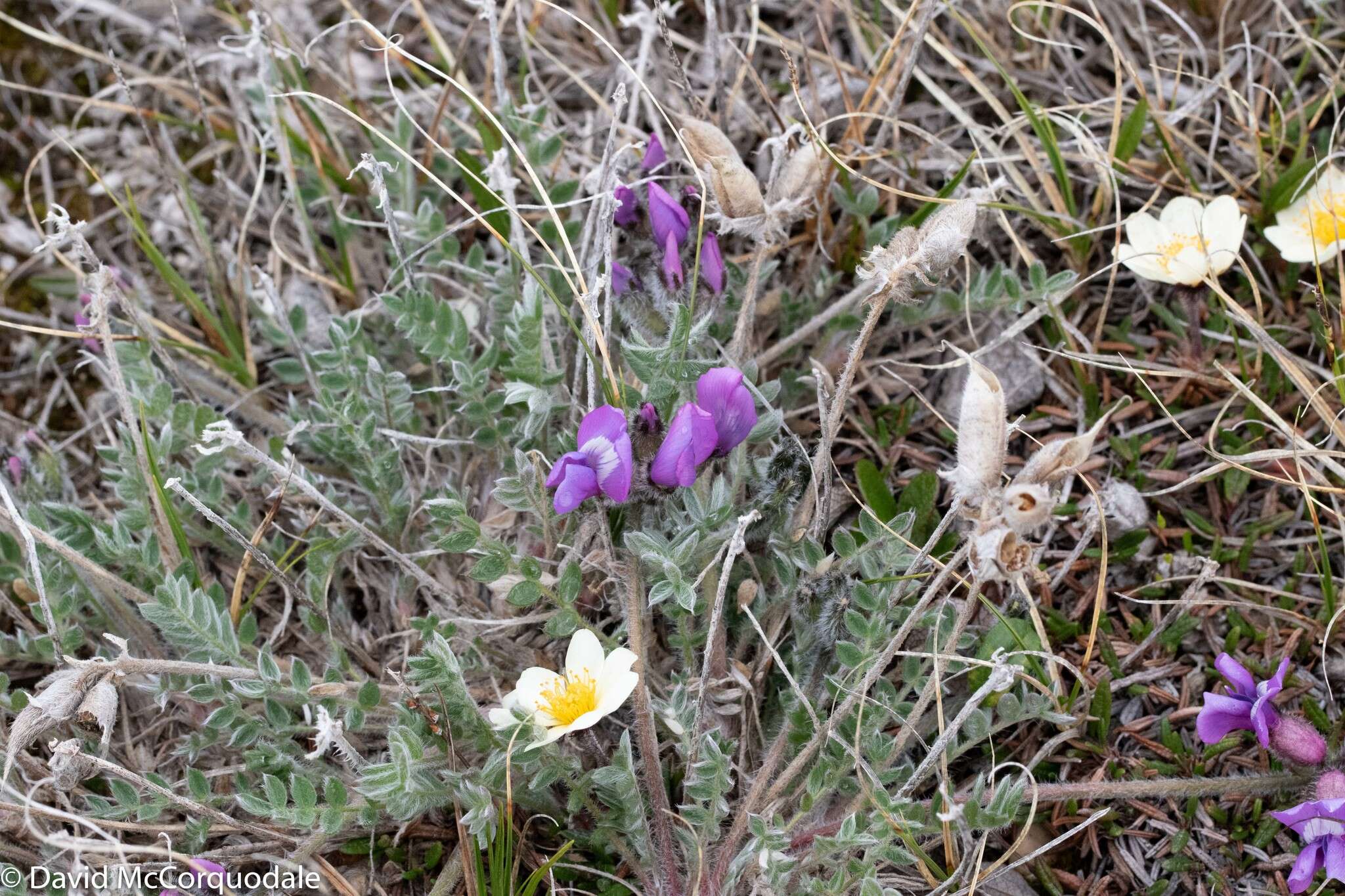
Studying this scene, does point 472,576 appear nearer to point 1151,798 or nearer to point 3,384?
point 1151,798

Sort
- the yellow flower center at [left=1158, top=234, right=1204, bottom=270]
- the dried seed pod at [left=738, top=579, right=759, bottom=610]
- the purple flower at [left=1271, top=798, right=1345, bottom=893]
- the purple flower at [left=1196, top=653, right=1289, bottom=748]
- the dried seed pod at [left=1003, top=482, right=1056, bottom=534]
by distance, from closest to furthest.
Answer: the dried seed pod at [left=1003, top=482, right=1056, bottom=534] → the purple flower at [left=1271, top=798, right=1345, bottom=893] → the purple flower at [left=1196, top=653, right=1289, bottom=748] → the dried seed pod at [left=738, top=579, right=759, bottom=610] → the yellow flower center at [left=1158, top=234, right=1204, bottom=270]

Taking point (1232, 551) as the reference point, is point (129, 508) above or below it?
above

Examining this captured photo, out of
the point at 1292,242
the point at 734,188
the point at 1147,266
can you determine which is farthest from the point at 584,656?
the point at 1292,242

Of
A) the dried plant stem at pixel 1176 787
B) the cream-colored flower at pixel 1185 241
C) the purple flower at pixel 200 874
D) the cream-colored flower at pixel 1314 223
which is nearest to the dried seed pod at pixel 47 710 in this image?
the purple flower at pixel 200 874

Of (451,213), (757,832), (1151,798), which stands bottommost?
(1151,798)

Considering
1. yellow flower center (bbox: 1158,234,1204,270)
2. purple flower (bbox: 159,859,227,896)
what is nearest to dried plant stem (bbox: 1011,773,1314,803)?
yellow flower center (bbox: 1158,234,1204,270)

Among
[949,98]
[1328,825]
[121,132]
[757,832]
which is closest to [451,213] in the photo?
[121,132]

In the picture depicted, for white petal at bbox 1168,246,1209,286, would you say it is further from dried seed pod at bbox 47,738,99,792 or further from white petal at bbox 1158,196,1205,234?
dried seed pod at bbox 47,738,99,792
